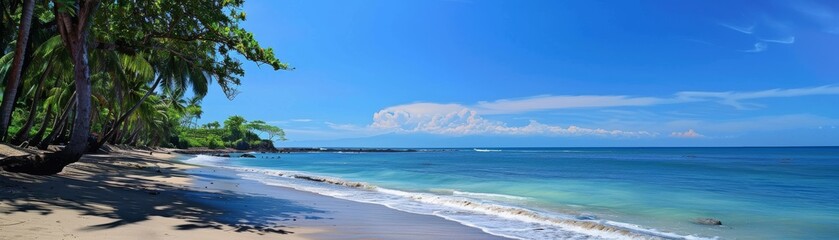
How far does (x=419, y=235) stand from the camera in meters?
7.89

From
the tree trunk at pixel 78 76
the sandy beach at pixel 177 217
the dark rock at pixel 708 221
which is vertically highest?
the tree trunk at pixel 78 76

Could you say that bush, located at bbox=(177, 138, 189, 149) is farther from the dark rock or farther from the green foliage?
the dark rock

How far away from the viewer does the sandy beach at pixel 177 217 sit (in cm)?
603

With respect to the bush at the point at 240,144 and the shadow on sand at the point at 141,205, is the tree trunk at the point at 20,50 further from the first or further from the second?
the bush at the point at 240,144

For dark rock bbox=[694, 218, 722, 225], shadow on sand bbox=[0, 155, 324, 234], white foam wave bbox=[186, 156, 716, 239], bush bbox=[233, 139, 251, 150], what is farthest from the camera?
bush bbox=[233, 139, 251, 150]

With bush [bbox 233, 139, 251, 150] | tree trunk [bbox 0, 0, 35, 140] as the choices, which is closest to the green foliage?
bush [bbox 233, 139, 251, 150]

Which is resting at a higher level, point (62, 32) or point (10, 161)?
point (62, 32)

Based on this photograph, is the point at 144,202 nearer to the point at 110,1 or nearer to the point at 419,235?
the point at 419,235

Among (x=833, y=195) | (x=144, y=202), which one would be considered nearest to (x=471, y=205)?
(x=144, y=202)

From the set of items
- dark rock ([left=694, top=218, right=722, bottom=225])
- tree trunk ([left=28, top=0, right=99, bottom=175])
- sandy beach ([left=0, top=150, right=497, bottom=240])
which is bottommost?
dark rock ([left=694, top=218, right=722, bottom=225])

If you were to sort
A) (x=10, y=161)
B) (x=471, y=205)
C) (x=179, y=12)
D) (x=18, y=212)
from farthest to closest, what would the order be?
(x=471, y=205), (x=179, y=12), (x=10, y=161), (x=18, y=212)

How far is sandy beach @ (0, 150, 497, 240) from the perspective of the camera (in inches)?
237

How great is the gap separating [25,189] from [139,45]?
5600mm

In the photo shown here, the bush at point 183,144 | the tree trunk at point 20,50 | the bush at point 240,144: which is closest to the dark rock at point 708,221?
the tree trunk at point 20,50
